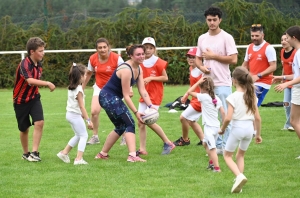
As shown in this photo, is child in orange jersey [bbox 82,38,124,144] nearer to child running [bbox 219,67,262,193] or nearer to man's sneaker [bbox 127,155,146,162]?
man's sneaker [bbox 127,155,146,162]

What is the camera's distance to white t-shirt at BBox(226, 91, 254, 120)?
7254 mm

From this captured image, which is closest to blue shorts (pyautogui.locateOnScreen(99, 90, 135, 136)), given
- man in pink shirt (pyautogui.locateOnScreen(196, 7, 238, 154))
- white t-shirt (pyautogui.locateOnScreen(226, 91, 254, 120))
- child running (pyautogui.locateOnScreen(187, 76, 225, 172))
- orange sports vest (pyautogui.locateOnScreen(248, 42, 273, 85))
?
child running (pyautogui.locateOnScreen(187, 76, 225, 172))

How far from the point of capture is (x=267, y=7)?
80.8 feet

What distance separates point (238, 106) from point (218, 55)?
2.15 meters

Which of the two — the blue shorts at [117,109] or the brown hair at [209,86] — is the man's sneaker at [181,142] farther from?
the brown hair at [209,86]

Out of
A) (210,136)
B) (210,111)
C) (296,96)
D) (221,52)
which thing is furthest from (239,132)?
(221,52)

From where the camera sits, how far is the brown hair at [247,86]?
7.28 metres

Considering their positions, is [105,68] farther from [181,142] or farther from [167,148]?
[167,148]

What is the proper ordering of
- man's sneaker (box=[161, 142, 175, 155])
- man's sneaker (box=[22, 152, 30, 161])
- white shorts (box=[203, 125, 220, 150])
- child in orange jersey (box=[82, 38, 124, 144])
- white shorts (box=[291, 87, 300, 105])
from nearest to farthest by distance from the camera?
white shorts (box=[203, 125, 220, 150]) < white shorts (box=[291, 87, 300, 105]) < man's sneaker (box=[22, 152, 30, 161]) < man's sneaker (box=[161, 142, 175, 155]) < child in orange jersey (box=[82, 38, 124, 144])

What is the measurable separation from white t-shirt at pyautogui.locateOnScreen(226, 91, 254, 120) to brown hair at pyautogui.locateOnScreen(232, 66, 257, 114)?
0.04 m

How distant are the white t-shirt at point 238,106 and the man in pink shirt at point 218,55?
2049 millimetres

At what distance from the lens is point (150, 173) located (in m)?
8.45

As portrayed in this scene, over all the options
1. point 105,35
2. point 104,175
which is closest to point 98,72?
point 104,175

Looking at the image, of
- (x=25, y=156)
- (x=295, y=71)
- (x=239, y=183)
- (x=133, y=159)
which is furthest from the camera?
(x=25, y=156)
